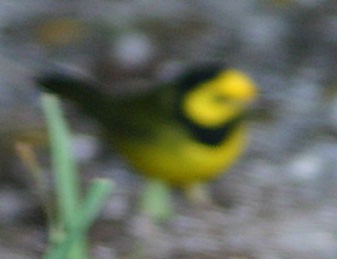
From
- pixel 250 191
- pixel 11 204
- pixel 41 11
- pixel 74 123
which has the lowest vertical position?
pixel 11 204

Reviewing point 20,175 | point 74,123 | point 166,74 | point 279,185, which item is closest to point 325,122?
point 279,185

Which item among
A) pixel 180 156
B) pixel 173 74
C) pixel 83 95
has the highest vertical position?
pixel 173 74

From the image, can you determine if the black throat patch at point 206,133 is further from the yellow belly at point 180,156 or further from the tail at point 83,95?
the tail at point 83,95

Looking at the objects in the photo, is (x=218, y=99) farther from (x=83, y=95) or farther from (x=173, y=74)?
(x=173, y=74)

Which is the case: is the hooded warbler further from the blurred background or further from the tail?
the blurred background

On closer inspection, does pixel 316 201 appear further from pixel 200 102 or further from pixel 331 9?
pixel 331 9

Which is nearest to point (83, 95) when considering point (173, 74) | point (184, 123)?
point (184, 123)

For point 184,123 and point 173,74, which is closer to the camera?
point 184,123

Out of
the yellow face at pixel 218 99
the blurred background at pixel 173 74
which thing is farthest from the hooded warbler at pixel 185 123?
the blurred background at pixel 173 74
